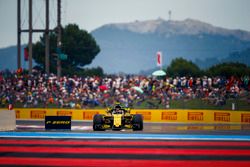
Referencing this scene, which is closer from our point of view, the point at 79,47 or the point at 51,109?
the point at 51,109

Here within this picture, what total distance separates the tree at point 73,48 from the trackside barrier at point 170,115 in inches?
1823

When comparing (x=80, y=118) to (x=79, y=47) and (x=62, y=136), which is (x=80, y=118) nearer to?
(x=62, y=136)

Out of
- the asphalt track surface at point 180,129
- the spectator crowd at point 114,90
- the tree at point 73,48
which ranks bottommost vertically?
the asphalt track surface at point 180,129

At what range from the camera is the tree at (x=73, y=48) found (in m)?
82.0

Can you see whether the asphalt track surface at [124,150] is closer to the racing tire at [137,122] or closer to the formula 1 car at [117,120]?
the racing tire at [137,122]

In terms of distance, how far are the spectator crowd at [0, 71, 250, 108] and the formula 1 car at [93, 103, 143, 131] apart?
8790 millimetres

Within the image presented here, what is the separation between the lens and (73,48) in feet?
275

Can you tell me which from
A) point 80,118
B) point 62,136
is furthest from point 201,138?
point 80,118

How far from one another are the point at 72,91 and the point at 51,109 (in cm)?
228

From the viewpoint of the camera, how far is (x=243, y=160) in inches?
464

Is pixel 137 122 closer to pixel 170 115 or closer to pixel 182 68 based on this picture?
pixel 170 115

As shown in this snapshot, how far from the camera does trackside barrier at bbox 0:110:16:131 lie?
835 inches

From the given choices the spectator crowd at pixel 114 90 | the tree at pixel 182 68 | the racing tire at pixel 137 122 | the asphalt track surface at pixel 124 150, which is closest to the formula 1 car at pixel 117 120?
the racing tire at pixel 137 122

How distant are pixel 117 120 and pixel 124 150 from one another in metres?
6.69
